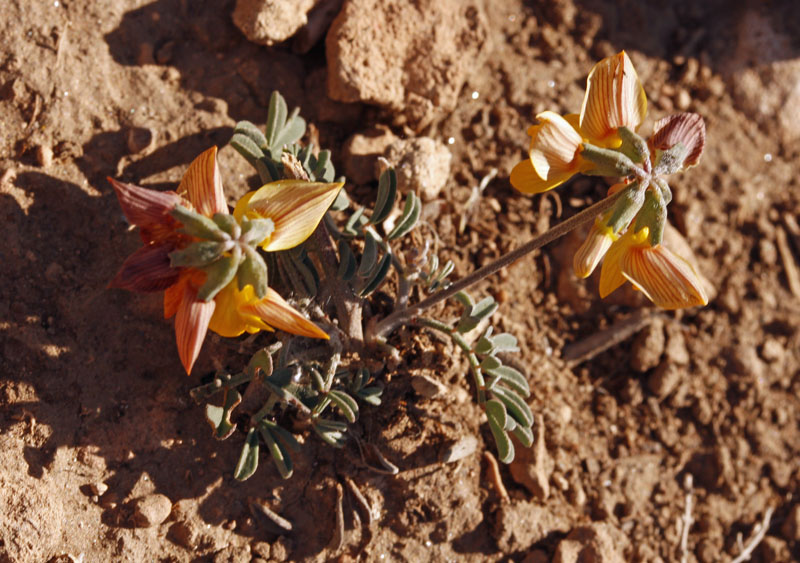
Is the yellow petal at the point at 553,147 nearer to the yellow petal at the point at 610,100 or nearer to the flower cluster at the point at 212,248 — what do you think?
the yellow petal at the point at 610,100

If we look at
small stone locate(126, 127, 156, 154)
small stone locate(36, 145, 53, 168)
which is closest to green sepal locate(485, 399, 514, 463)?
small stone locate(126, 127, 156, 154)

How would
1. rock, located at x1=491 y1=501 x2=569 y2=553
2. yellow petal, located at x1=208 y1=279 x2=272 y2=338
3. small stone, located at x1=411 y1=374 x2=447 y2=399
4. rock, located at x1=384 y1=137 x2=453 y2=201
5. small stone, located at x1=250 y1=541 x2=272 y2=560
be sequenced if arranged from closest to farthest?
yellow petal, located at x1=208 y1=279 x2=272 y2=338 < small stone, located at x1=250 y1=541 x2=272 y2=560 < small stone, located at x1=411 y1=374 x2=447 y2=399 < rock, located at x1=491 y1=501 x2=569 y2=553 < rock, located at x1=384 y1=137 x2=453 y2=201

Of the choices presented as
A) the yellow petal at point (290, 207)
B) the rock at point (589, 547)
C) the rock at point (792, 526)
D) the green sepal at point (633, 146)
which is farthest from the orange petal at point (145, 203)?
the rock at point (792, 526)

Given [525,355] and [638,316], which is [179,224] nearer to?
[525,355]

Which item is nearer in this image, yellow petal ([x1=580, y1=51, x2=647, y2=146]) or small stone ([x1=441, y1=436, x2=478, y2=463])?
yellow petal ([x1=580, y1=51, x2=647, y2=146])

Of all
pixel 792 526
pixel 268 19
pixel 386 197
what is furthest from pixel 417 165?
pixel 792 526

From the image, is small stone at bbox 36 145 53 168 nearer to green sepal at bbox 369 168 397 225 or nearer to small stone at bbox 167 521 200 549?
green sepal at bbox 369 168 397 225
